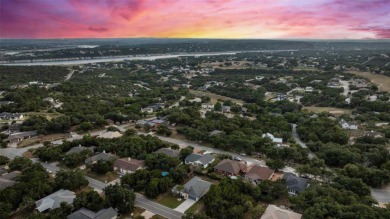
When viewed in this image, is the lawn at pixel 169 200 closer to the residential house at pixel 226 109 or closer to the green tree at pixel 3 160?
the green tree at pixel 3 160

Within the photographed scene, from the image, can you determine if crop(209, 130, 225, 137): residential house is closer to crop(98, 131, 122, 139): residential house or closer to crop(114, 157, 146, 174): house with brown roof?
crop(114, 157, 146, 174): house with brown roof

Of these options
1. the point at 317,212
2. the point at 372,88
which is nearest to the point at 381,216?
the point at 317,212

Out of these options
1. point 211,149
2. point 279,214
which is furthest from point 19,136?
point 279,214

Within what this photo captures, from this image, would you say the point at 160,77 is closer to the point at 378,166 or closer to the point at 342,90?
the point at 342,90

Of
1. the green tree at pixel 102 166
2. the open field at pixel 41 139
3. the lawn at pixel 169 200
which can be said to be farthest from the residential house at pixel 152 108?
the lawn at pixel 169 200

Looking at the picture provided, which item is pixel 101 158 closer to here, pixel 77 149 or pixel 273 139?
pixel 77 149

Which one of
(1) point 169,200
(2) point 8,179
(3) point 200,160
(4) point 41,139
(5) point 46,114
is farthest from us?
(5) point 46,114
